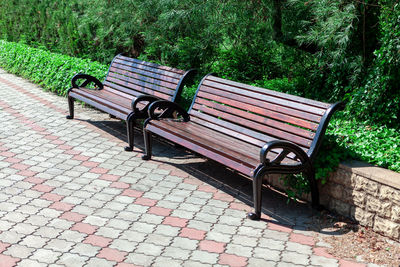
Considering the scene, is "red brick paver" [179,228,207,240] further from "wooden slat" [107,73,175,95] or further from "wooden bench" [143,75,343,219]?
"wooden slat" [107,73,175,95]

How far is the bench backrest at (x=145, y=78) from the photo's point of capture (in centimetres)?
668

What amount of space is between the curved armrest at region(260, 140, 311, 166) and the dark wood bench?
236 cm

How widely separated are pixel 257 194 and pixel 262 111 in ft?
3.61

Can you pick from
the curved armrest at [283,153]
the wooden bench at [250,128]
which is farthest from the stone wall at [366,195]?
the curved armrest at [283,153]

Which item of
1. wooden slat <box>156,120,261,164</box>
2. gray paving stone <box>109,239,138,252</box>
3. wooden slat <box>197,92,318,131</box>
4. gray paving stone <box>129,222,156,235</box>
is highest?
wooden slat <box>197,92,318,131</box>

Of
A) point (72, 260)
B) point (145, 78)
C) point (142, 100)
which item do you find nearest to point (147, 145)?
point (142, 100)

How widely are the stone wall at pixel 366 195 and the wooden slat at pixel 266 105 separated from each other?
0.55m

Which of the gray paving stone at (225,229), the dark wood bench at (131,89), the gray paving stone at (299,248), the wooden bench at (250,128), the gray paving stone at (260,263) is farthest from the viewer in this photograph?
the dark wood bench at (131,89)

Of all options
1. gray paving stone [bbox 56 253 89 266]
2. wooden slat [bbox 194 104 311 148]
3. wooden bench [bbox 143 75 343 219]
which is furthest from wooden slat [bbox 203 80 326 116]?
gray paving stone [bbox 56 253 89 266]

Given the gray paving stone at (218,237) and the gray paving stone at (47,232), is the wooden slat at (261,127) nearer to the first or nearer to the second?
the gray paving stone at (218,237)

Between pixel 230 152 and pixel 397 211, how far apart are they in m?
1.63

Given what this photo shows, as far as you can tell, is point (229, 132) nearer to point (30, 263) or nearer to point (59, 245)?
point (59, 245)

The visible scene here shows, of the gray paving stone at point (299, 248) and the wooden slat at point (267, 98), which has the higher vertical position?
the wooden slat at point (267, 98)

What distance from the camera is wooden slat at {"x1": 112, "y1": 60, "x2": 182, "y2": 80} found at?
6.80 metres
